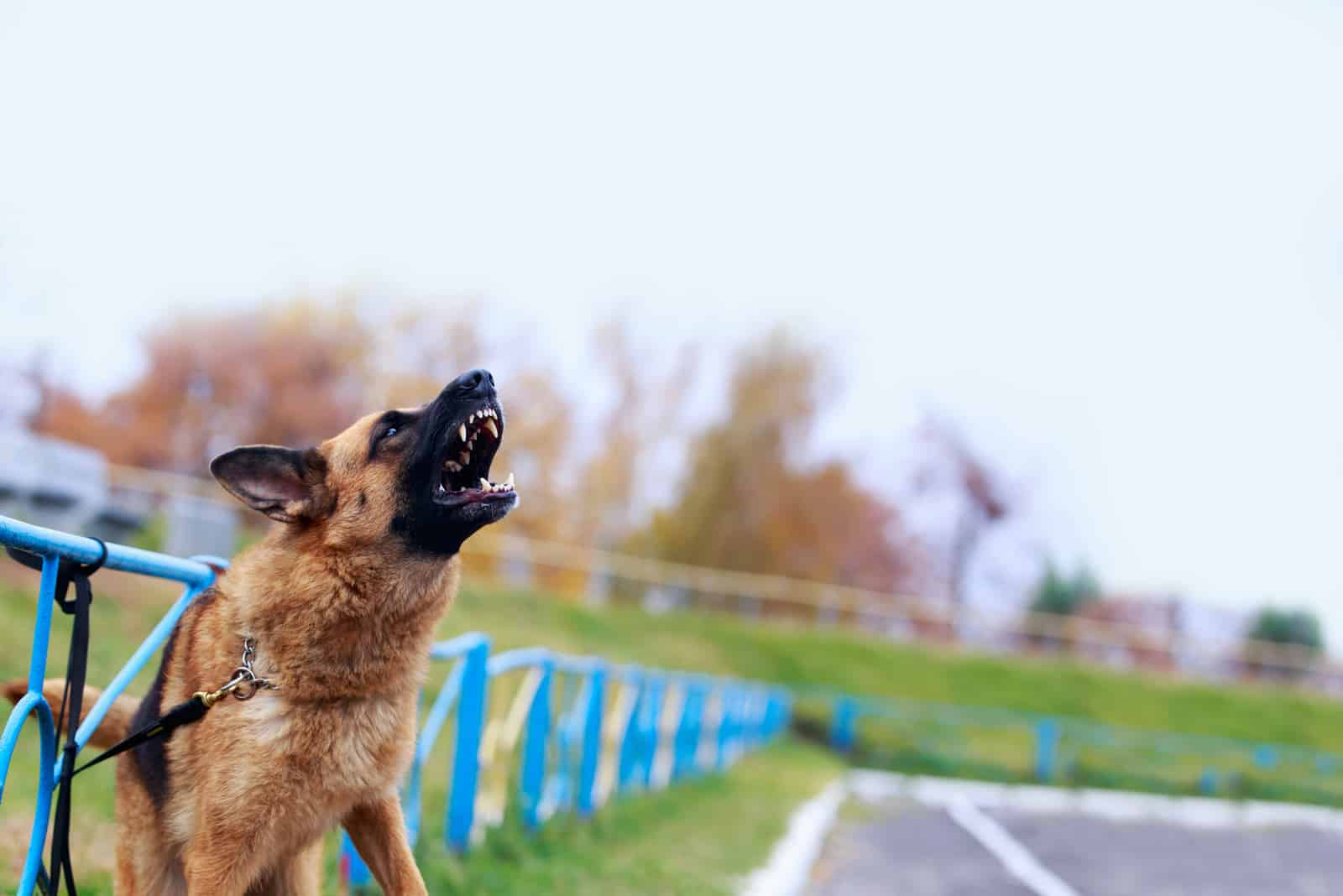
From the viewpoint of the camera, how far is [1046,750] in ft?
74.3

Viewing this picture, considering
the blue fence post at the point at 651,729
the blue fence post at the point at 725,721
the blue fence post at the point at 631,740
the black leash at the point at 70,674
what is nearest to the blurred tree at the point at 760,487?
the blue fence post at the point at 725,721

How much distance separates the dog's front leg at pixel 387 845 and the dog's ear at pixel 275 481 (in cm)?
86

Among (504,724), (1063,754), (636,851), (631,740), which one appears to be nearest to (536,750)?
(504,724)

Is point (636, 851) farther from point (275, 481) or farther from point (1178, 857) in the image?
point (1178, 857)

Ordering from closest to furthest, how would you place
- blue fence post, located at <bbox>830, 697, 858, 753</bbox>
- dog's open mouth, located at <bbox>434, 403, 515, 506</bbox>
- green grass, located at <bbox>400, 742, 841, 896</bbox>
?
dog's open mouth, located at <bbox>434, 403, 515, 506</bbox>, green grass, located at <bbox>400, 742, 841, 896</bbox>, blue fence post, located at <bbox>830, 697, 858, 753</bbox>

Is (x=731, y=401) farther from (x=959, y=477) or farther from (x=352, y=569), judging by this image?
(x=352, y=569)

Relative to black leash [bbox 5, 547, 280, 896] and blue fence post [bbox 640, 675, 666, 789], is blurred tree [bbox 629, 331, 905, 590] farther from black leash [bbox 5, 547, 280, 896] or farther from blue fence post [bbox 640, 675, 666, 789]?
black leash [bbox 5, 547, 280, 896]

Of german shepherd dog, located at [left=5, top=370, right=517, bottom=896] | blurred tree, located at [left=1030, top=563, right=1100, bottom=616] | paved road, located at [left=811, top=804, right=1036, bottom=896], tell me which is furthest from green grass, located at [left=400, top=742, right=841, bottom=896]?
blurred tree, located at [left=1030, top=563, right=1100, bottom=616]

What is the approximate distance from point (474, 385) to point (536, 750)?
14.8 ft

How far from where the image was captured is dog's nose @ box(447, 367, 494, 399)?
3.95 m

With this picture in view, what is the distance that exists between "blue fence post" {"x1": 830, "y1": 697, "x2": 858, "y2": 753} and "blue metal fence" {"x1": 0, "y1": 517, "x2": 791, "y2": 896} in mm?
9747

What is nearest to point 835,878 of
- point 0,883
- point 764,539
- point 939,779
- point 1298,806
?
point 0,883

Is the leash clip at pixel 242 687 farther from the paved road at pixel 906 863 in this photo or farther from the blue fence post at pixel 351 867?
the paved road at pixel 906 863

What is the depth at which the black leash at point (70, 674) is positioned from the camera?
3355 mm
